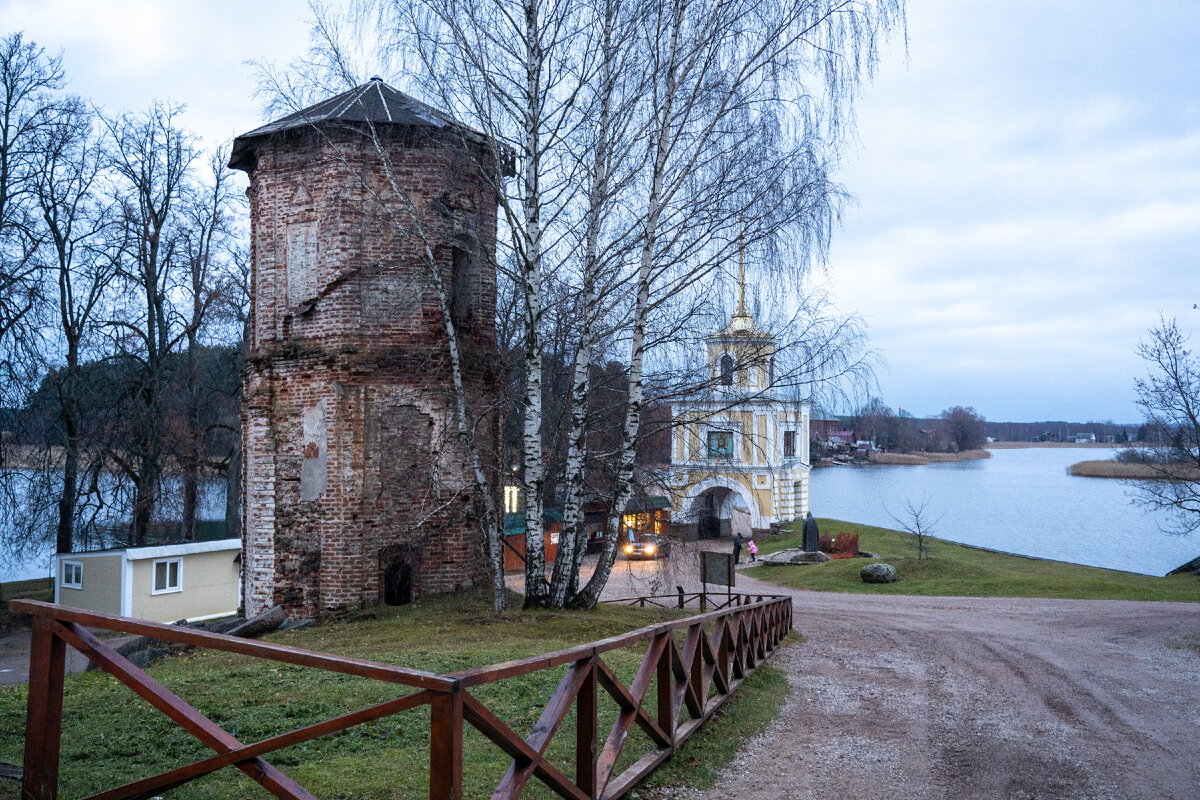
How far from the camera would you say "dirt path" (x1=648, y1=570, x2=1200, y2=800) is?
19.0 feet

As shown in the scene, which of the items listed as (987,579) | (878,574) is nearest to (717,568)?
(878,574)

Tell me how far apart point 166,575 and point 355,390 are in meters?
9.06

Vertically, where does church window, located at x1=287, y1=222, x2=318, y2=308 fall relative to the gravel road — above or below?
above

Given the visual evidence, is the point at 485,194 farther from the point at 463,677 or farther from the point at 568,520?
the point at 463,677

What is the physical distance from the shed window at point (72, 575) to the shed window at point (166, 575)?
2.00 metres

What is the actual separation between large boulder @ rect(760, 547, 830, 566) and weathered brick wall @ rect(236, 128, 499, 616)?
716 inches

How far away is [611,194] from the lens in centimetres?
1176

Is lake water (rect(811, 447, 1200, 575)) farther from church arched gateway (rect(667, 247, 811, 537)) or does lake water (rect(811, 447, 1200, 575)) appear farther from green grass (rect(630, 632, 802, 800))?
green grass (rect(630, 632, 802, 800))

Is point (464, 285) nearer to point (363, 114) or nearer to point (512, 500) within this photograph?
point (363, 114)

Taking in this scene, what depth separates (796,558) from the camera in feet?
100.0

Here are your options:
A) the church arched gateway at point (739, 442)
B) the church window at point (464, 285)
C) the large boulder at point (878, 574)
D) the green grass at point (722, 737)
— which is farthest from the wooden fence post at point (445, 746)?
the large boulder at point (878, 574)

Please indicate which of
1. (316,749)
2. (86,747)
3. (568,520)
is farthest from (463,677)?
(568,520)

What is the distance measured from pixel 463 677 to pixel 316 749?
2874 millimetres

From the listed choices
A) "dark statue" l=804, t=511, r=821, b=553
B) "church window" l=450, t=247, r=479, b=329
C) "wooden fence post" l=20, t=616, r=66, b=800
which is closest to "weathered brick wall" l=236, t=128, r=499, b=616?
"church window" l=450, t=247, r=479, b=329
